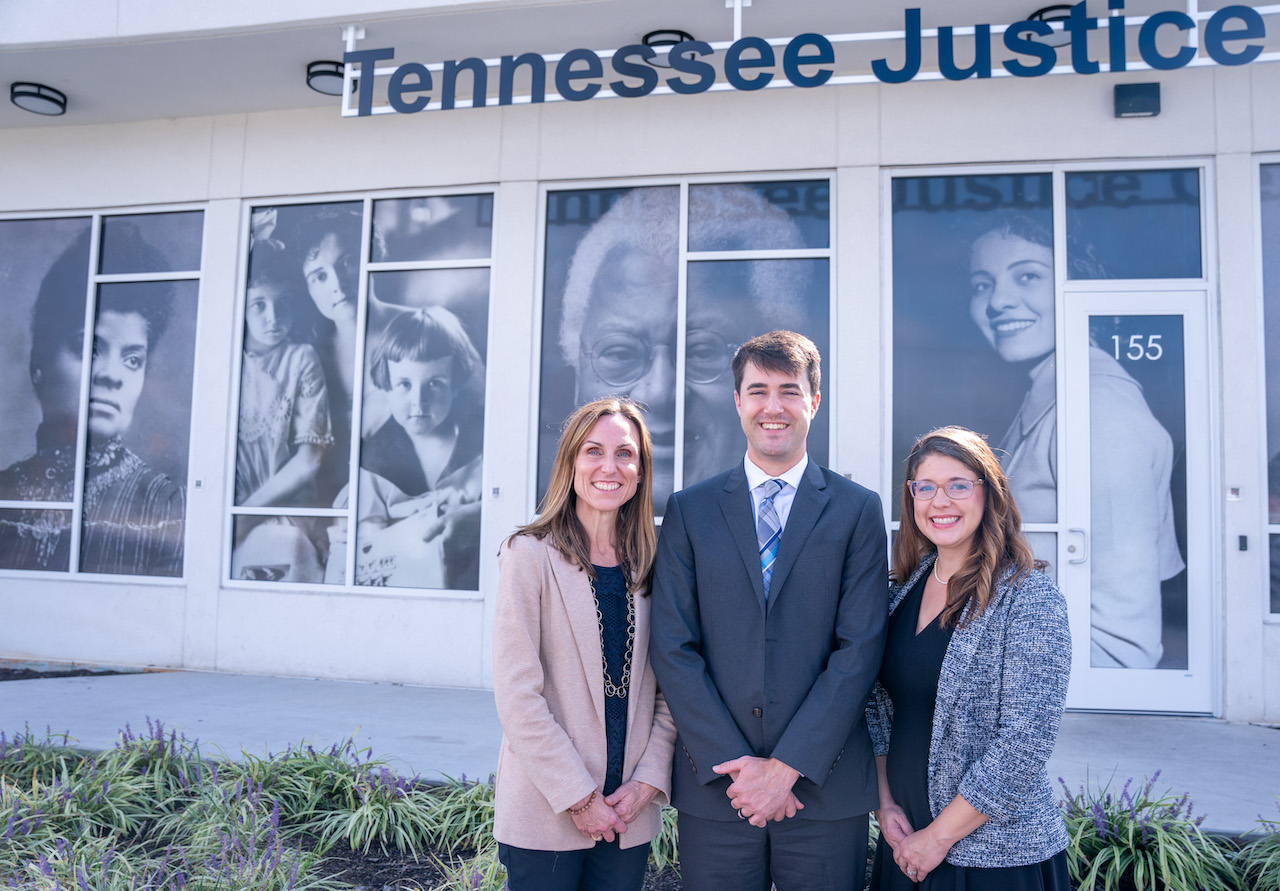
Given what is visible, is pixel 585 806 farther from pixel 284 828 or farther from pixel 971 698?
pixel 284 828

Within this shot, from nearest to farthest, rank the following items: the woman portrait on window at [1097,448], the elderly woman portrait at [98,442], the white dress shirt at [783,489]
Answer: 1. the white dress shirt at [783,489]
2. the woman portrait on window at [1097,448]
3. the elderly woman portrait at [98,442]

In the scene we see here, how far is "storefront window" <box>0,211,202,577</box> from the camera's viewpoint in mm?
7941

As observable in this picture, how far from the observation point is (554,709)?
8.09 feet

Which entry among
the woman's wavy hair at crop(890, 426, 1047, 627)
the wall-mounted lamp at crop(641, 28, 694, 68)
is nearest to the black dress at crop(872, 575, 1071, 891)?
the woman's wavy hair at crop(890, 426, 1047, 627)

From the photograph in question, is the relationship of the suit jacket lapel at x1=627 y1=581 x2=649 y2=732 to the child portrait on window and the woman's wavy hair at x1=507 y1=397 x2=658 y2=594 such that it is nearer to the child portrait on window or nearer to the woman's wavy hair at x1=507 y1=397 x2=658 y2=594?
the woman's wavy hair at x1=507 y1=397 x2=658 y2=594

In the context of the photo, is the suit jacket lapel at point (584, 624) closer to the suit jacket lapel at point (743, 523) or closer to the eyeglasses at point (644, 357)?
the suit jacket lapel at point (743, 523)

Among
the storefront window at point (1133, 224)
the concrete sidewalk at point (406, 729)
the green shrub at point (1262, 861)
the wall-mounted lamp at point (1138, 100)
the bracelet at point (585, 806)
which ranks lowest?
the concrete sidewalk at point (406, 729)

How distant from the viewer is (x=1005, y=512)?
2441 millimetres

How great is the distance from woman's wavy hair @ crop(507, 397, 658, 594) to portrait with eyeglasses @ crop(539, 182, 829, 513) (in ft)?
13.7

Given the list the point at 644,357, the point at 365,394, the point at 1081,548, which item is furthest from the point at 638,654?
the point at 365,394

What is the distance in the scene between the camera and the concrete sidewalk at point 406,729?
15.4ft

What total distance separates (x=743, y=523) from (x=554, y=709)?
749 mm

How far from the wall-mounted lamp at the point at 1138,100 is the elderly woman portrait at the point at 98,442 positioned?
803cm

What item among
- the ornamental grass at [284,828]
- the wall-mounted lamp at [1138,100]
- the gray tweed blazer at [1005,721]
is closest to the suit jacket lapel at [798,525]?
the gray tweed blazer at [1005,721]
